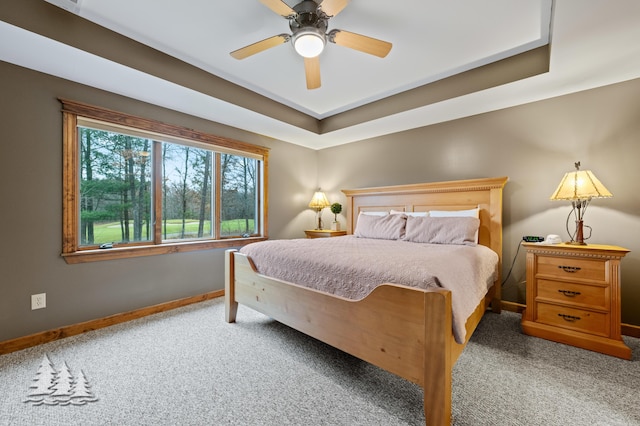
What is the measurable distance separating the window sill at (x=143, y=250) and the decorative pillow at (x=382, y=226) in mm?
1694

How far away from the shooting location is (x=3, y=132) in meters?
2.05

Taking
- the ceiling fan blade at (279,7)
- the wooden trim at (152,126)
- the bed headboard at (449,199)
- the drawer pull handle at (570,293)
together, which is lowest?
the drawer pull handle at (570,293)

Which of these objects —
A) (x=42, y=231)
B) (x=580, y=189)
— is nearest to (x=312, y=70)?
(x=580, y=189)

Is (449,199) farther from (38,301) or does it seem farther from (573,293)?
(38,301)

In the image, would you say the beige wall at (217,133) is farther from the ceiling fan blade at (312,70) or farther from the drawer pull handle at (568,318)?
the ceiling fan blade at (312,70)

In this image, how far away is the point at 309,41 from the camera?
187 cm

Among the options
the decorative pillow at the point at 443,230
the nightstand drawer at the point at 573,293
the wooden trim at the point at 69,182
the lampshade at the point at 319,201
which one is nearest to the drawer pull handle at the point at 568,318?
the nightstand drawer at the point at 573,293

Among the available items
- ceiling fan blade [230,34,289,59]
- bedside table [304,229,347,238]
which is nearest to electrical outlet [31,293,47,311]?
ceiling fan blade [230,34,289,59]

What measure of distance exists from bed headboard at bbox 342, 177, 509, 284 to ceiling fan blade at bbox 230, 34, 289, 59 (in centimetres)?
231

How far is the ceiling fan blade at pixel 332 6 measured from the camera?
1.64 m

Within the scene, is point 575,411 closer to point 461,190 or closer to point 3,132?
point 461,190

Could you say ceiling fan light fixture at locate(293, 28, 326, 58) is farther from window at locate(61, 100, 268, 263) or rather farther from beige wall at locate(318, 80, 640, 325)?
beige wall at locate(318, 80, 640, 325)

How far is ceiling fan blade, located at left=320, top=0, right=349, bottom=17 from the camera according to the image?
1637mm

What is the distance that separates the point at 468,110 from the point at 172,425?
3.80 m
